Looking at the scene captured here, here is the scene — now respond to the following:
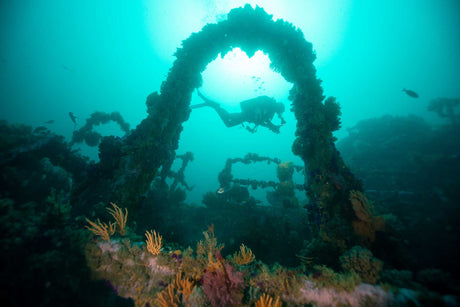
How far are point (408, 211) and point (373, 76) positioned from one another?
10839 centimetres

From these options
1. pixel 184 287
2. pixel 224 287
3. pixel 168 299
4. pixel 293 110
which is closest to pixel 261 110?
pixel 293 110

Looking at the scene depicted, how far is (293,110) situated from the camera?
6.60 metres

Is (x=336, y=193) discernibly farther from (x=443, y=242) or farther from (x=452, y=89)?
(x=452, y=89)

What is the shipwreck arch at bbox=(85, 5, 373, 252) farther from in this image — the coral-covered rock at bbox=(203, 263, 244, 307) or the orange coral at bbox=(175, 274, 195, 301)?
the orange coral at bbox=(175, 274, 195, 301)

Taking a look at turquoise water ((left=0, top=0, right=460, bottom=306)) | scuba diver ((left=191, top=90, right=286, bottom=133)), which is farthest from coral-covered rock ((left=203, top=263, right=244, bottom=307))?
scuba diver ((left=191, top=90, right=286, bottom=133))

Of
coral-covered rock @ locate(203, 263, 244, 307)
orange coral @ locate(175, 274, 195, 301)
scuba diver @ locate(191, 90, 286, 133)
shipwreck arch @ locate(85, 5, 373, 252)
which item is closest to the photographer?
coral-covered rock @ locate(203, 263, 244, 307)

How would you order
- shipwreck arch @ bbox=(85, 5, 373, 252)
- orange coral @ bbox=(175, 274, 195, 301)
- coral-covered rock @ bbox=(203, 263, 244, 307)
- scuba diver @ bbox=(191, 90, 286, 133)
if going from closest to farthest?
1. coral-covered rock @ bbox=(203, 263, 244, 307)
2. orange coral @ bbox=(175, 274, 195, 301)
3. shipwreck arch @ bbox=(85, 5, 373, 252)
4. scuba diver @ bbox=(191, 90, 286, 133)

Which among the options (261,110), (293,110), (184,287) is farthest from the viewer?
(261,110)

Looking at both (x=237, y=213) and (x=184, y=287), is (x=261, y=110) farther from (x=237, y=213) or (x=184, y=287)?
(x=184, y=287)

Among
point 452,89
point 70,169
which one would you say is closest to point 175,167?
point 70,169

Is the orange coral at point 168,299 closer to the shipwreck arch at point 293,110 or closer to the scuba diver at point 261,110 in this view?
the shipwreck arch at point 293,110

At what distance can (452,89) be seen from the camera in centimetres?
7850

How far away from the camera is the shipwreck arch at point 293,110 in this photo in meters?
4.53

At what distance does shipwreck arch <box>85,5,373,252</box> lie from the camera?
14.9 ft
